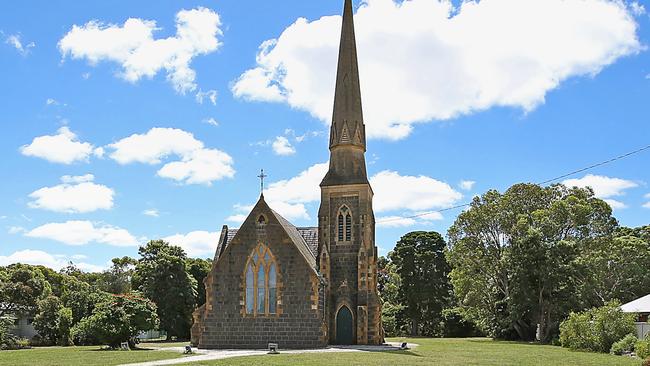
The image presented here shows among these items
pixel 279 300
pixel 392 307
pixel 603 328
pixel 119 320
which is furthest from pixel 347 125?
pixel 392 307

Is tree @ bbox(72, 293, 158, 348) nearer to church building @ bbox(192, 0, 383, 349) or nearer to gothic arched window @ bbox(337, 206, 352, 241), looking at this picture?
church building @ bbox(192, 0, 383, 349)

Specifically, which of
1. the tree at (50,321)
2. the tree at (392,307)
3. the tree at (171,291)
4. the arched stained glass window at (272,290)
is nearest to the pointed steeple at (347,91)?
the arched stained glass window at (272,290)

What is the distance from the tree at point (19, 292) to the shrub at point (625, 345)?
129 feet

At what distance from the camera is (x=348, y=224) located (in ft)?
125

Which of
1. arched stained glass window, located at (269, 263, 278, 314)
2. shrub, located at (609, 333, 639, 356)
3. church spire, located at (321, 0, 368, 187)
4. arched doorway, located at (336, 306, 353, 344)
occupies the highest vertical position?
church spire, located at (321, 0, 368, 187)

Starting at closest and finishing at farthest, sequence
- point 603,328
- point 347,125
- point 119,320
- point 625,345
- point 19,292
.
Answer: point 625,345
point 603,328
point 119,320
point 347,125
point 19,292

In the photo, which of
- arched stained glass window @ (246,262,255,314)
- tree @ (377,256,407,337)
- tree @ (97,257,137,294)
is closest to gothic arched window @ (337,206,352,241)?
arched stained glass window @ (246,262,255,314)

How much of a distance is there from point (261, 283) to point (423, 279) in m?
33.8

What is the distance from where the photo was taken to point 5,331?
126 feet

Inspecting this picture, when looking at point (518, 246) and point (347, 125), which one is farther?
point (518, 246)

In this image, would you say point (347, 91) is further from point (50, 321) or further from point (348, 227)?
point (50, 321)

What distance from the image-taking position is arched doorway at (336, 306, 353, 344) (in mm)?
36312

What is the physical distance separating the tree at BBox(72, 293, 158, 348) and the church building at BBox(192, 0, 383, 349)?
124 inches

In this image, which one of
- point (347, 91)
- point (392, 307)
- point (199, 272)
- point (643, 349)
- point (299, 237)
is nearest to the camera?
point (643, 349)
